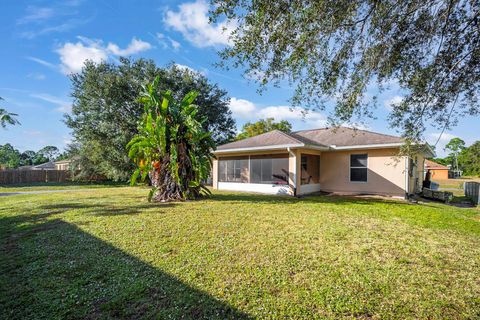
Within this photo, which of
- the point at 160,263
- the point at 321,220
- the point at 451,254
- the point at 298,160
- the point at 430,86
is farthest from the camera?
the point at 298,160

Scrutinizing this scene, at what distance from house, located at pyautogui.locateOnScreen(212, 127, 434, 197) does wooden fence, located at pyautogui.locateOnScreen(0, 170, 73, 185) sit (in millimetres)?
20593

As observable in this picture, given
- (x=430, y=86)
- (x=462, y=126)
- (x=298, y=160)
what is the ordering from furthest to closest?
(x=298, y=160) < (x=462, y=126) < (x=430, y=86)

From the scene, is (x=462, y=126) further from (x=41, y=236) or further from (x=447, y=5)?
(x=41, y=236)

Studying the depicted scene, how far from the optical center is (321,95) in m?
5.85

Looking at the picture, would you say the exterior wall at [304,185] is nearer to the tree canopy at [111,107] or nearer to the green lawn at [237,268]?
the green lawn at [237,268]

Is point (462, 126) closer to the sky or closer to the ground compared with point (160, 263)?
closer to the sky

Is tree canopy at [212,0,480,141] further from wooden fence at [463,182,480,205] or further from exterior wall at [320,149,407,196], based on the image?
wooden fence at [463,182,480,205]

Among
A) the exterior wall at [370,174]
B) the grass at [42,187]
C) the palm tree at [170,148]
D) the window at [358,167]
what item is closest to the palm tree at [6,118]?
the grass at [42,187]

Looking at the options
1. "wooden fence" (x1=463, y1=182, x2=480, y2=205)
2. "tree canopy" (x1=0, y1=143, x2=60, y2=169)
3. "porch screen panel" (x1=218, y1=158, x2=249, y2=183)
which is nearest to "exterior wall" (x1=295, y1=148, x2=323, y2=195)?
"porch screen panel" (x1=218, y1=158, x2=249, y2=183)

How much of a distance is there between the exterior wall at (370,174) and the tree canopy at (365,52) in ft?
20.0

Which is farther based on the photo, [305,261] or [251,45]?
[251,45]

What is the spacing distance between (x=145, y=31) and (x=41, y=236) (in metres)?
9.06

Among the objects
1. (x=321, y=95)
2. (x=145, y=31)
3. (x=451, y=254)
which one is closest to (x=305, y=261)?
(x=451, y=254)

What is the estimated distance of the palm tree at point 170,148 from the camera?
9961 millimetres
